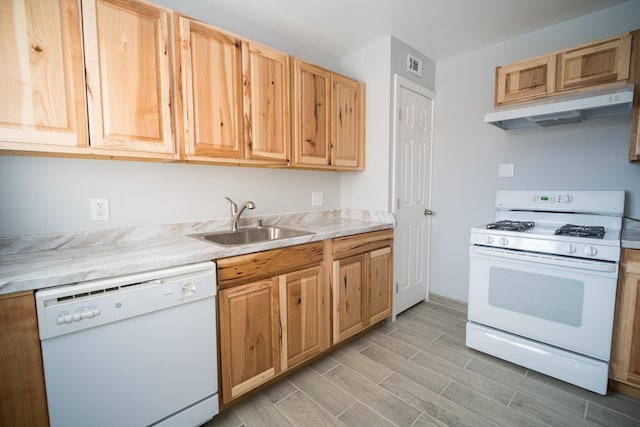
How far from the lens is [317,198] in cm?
270

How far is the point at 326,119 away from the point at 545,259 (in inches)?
71.8

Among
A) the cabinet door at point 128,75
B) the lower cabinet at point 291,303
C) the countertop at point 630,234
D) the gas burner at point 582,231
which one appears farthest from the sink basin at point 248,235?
the countertop at point 630,234

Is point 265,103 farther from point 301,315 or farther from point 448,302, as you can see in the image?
point 448,302

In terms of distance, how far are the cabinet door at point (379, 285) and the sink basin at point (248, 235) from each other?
2.35ft

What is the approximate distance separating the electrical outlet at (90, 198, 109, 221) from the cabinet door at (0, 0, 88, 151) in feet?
1.35

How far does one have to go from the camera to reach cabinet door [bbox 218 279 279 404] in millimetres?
1480

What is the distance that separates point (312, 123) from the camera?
7.14ft

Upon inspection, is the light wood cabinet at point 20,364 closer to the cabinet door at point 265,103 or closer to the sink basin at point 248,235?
the sink basin at point 248,235

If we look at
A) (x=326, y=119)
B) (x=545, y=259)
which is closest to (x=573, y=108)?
(x=545, y=259)

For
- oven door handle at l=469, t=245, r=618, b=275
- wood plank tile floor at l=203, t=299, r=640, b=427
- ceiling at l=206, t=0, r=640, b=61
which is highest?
ceiling at l=206, t=0, r=640, b=61

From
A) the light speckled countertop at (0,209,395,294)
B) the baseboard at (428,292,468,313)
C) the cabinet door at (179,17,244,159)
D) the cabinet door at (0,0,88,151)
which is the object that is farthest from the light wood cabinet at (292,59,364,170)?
the baseboard at (428,292,468,313)

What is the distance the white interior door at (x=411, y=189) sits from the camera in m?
2.56

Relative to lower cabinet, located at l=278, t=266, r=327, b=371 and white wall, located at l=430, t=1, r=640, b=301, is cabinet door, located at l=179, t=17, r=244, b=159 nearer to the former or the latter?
lower cabinet, located at l=278, t=266, r=327, b=371

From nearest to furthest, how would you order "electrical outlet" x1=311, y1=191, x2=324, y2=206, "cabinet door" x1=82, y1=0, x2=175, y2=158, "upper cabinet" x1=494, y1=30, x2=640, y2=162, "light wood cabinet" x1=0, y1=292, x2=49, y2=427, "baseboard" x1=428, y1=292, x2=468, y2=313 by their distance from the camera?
"light wood cabinet" x1=0, y1=292, x2=49, y2=427
"cabinet door" x1=82, y1=0, x2=175, y2=158
"upper cabinet" x1=494, y1=30, x2=640, y2=162
"electrical outlet" x1=311, y1=191, x2=324, y2=206
"baseboard" x1=428, y1=292, x2=468, y2=313
